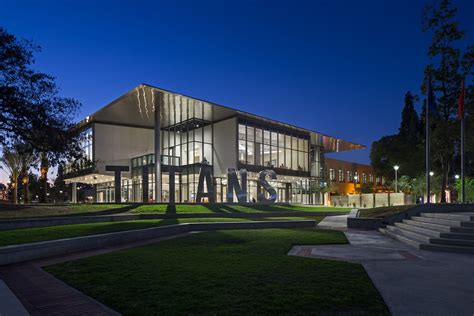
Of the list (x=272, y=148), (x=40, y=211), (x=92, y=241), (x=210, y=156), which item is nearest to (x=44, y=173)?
(x=40, y=211)

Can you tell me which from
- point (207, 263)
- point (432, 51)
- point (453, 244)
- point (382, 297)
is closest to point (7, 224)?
point (207, 263)

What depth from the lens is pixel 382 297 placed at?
644cm

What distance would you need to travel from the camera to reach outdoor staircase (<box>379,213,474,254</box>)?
1203 cm

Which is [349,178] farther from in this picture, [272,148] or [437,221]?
[437,221]

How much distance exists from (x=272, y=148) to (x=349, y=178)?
38.3m

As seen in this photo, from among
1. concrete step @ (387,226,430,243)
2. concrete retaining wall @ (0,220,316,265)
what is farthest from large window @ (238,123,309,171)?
concrete step @ (387,226,430,243)

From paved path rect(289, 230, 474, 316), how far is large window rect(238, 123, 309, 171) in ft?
117

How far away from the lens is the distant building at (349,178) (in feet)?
253

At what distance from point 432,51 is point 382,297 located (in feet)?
82.8

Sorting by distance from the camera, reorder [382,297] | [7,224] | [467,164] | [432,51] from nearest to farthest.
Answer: [382,297] < [7,224] < [432,51] < [467,164]

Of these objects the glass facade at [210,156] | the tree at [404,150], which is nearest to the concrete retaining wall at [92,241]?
the glass facade at [210,156]

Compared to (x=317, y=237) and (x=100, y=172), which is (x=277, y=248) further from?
(x=100, y=172)

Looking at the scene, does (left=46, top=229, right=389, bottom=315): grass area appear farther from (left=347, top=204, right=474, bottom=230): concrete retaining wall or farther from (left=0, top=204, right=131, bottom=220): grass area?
(left=0, top=204, right=131, bottom=220): grass area

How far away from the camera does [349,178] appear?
84.6 meters
